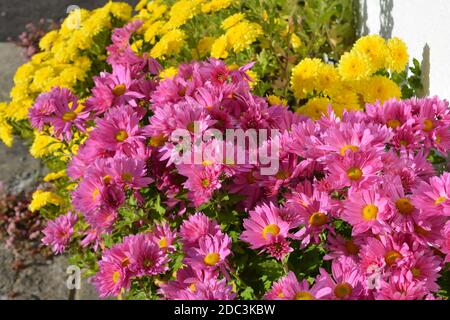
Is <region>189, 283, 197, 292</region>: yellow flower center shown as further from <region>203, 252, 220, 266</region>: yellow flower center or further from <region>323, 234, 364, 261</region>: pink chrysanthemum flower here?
<region>323, 234, 364, 261</region>: pink chrysanthemum flower

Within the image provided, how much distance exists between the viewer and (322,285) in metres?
1.21

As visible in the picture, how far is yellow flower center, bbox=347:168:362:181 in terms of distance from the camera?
138 cm

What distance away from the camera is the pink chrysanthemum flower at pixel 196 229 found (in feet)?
4.78

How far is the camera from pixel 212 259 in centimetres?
139

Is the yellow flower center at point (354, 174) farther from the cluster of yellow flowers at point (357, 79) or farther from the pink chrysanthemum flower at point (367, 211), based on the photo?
the cluster of yellow flowers at point (357, 79)

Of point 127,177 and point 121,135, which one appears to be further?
point 121,135

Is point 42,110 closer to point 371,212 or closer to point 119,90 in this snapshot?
point 119,90

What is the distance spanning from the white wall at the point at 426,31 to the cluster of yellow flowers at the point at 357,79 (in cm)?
10

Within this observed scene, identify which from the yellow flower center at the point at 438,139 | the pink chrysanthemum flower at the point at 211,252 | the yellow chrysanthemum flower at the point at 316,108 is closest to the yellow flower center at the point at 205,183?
the pink chrysanthemum flower at the point at 211,252

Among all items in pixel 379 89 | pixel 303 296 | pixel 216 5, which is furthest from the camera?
pixel 216 5

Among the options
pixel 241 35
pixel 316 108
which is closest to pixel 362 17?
pixel 241 35

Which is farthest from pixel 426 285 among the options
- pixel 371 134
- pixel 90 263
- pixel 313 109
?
pixel 90 263

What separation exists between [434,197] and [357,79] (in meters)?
1.01

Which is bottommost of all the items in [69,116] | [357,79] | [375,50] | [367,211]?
[367,211]
